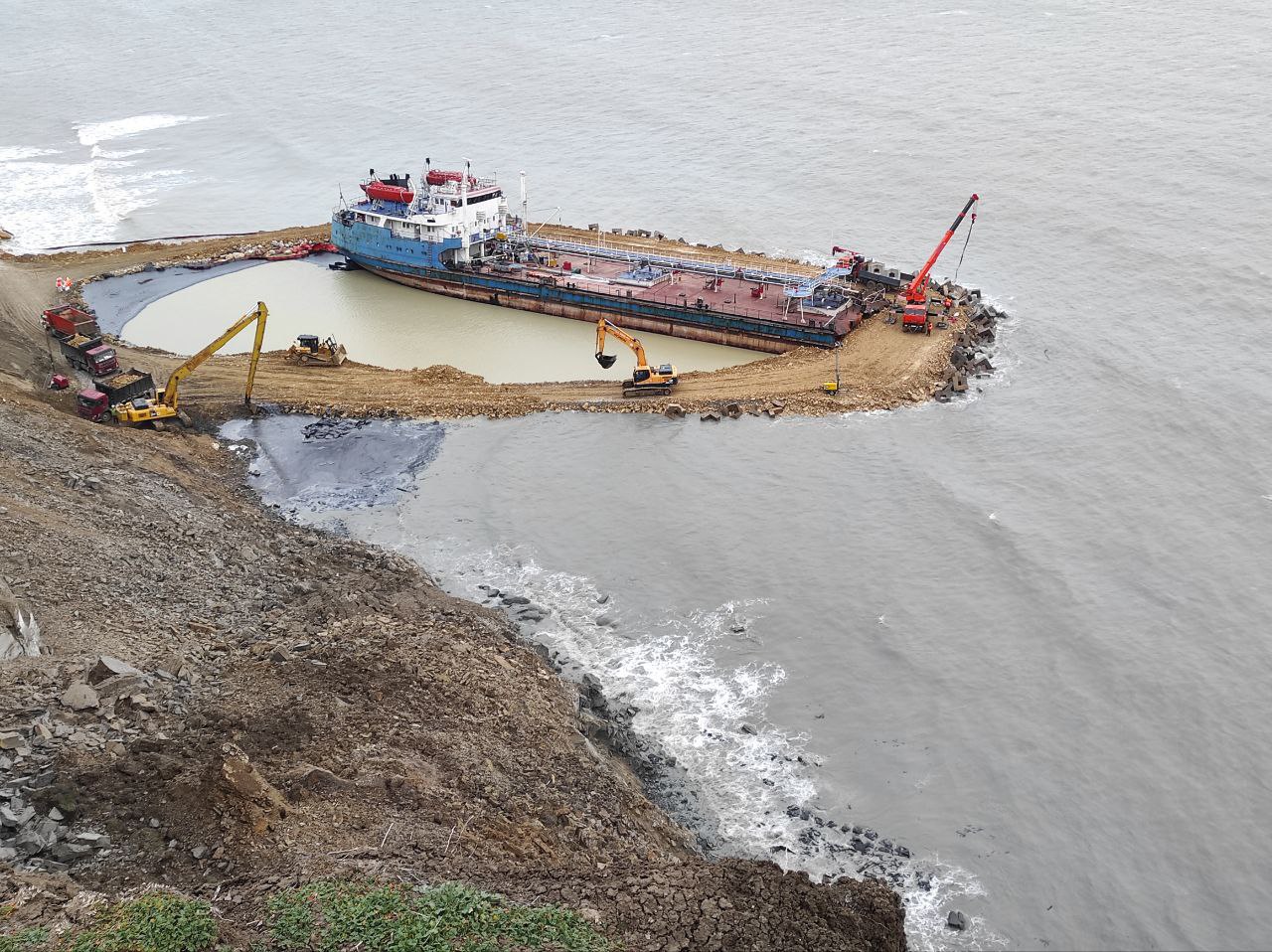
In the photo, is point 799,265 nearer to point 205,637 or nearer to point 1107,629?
point 1107,629

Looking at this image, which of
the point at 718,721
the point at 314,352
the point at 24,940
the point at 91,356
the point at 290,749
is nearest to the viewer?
the point at 24,940

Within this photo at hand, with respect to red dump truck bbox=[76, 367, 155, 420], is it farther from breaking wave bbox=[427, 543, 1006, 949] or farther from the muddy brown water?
breaking wave bbox=[427, 543, 1006, 949]

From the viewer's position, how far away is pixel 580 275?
54.4 m

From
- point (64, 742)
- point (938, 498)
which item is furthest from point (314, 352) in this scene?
point (64, 742)

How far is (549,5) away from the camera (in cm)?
12781

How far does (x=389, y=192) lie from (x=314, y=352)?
579 inches

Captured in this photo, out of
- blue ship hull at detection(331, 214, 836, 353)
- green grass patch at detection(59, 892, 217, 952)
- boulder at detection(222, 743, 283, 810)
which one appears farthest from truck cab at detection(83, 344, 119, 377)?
green grass patch at detection(59, 892, 217, 952)

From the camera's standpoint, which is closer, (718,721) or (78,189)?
(718,721)

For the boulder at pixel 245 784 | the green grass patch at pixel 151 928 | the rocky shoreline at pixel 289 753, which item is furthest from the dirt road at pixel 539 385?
the green grass patch at pixel 151 928

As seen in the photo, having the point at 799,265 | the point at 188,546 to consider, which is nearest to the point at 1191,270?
the point at 799,265

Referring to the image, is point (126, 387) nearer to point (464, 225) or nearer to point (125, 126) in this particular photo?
point (464, 225)

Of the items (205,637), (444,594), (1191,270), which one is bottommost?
(444,594)

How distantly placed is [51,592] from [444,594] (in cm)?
1055

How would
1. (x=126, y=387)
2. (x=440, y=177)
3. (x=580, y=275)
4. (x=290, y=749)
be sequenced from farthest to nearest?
(x=440, y=177) → (x=580, y=275) → (x=126, y=387) → (x=290, y=749)
